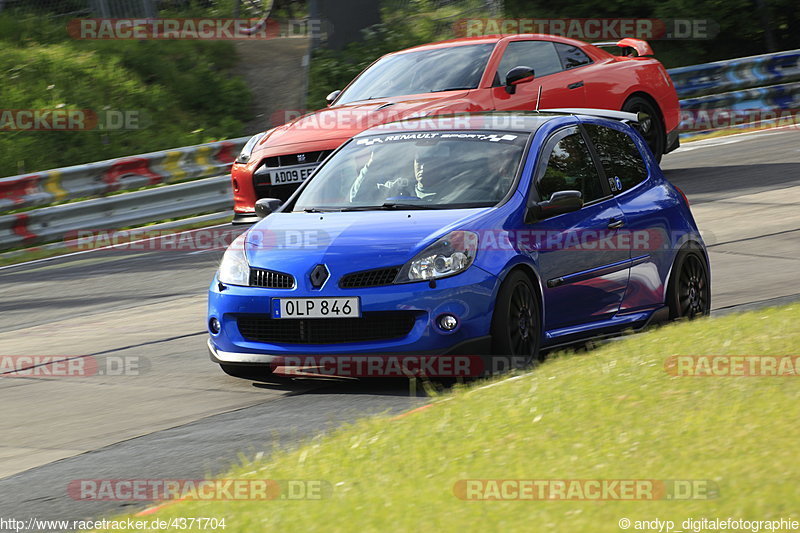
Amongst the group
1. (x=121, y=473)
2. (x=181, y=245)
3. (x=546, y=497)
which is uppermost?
(x=546, y=497)

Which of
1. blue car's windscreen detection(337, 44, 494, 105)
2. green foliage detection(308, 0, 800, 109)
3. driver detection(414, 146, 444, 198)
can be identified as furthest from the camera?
green foliage detection(308, 0, 800, 109)

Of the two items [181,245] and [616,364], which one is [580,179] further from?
[181,245]

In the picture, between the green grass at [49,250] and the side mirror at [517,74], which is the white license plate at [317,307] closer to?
the side mirror at [517,74]

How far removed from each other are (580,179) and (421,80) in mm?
5477

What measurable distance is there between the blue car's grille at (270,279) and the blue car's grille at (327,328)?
0.18 m

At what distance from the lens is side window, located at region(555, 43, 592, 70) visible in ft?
46.2

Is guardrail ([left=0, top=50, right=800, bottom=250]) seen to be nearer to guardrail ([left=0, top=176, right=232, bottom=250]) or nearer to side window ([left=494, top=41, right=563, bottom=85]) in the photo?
guardrail ([left=0, top=176, right=232, bottom=250])

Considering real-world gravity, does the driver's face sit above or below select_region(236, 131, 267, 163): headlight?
above

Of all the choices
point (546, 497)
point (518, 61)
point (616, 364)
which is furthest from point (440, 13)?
point (546, 497)

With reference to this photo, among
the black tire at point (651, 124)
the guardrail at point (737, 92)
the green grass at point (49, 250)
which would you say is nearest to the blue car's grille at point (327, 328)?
the green grass at point (49, 250)

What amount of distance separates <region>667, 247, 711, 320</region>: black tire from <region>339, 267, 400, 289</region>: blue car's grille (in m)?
2.30

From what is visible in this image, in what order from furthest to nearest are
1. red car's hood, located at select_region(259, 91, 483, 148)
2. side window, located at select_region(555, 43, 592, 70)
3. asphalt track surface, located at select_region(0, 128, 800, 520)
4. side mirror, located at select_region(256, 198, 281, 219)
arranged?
side window, located at select_region(555, 43, 592, 70) < red car's hood, located at select_region(259, 91, 483, 148) < side mirror, located at select_region(256, 198, 281, 219) < asphalt track surface, located at select_region(0, 128, 800, 520)

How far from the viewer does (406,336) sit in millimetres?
6844

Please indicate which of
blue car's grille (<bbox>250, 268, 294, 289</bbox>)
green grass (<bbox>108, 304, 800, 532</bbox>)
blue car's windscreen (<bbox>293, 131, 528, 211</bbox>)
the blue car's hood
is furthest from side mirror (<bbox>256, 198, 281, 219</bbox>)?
green grass (<bbox>108, 304, 800, 532</bbox>)
